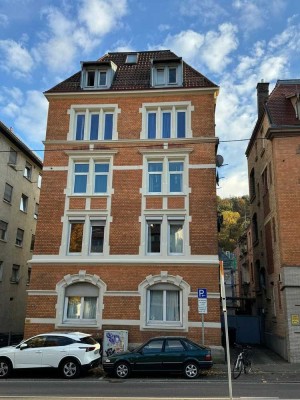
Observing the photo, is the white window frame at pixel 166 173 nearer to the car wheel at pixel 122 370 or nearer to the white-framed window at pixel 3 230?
the car wheel at pixel 122 370

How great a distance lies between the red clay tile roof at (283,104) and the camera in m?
21.9

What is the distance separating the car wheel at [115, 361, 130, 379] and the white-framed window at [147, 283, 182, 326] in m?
4.85

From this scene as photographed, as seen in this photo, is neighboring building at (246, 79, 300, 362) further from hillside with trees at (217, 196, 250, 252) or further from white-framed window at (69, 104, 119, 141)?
hillside with trees at (217, 196, 250, 252)

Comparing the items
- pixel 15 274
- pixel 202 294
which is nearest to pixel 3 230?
pixel 15 274

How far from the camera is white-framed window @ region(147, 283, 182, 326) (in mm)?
19312

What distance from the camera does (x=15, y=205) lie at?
31422 mm

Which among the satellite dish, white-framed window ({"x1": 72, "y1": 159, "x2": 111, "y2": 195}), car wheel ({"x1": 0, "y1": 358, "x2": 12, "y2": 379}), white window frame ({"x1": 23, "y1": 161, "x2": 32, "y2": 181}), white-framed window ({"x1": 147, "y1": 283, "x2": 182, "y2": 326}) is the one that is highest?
white window frame ({"x1": 23, "y1": 161, "x2": 32, "y2": 181})

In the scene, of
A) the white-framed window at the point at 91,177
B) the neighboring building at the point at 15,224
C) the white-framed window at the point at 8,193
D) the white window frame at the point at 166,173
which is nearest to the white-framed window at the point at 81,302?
the white-framed window at the point at 91,177

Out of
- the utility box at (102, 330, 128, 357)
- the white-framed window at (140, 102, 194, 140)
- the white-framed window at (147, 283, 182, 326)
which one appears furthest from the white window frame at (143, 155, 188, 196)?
the utility box at (102, 330, 128, 357)

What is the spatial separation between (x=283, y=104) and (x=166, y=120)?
276 inches

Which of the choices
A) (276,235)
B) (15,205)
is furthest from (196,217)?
(15,205)

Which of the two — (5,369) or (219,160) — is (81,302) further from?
(219,160)

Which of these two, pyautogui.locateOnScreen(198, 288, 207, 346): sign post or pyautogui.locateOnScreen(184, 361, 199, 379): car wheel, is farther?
pyautogui.locateOnScreen(198, 288, 207, 346): sign post

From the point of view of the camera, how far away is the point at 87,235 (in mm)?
20703
